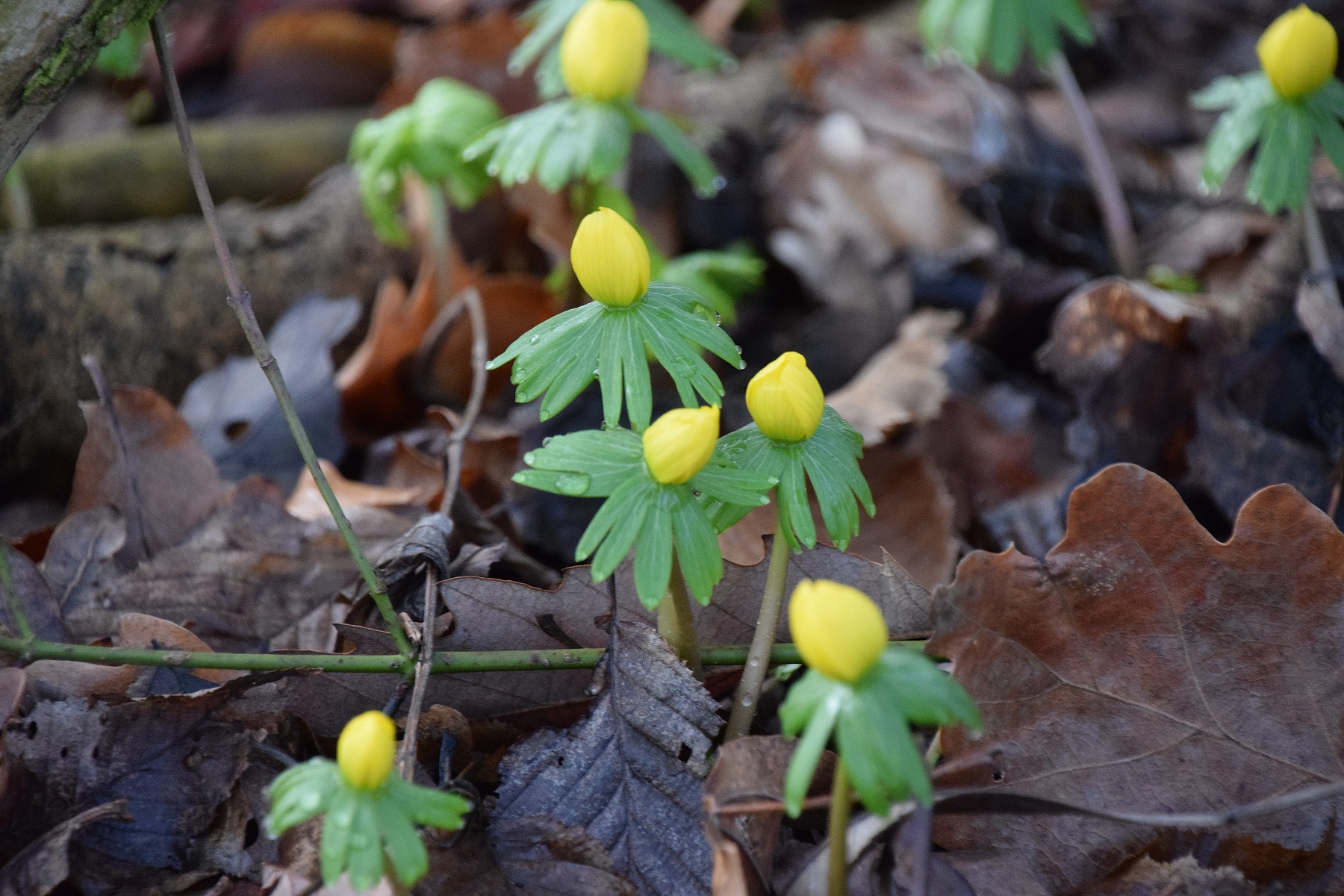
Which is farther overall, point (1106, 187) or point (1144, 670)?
point (1106, 187)

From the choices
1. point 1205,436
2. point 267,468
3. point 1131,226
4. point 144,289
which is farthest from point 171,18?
point 1205,436

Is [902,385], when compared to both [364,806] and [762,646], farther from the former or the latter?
[364,806]

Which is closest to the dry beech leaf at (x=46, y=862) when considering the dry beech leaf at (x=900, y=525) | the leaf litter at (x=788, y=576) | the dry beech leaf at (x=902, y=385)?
the leaf litter at (x=788, y=576)

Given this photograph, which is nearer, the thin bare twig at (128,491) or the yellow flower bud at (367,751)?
the yellow flower bud at (367,751)

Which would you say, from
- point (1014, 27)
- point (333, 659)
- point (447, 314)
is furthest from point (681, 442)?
point (1014, 27)

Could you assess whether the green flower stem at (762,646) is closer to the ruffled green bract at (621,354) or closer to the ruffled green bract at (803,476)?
the ruffled green bract at (803,476)
